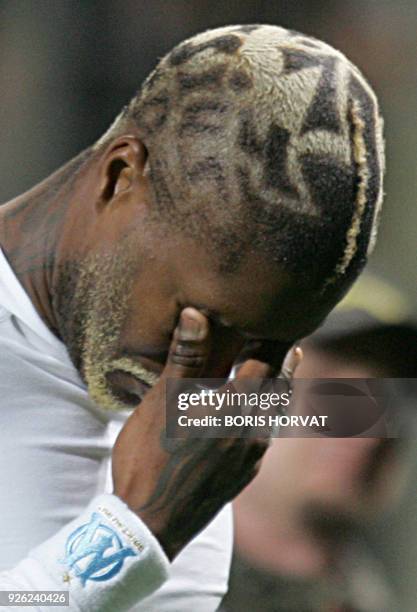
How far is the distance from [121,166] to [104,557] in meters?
0.32

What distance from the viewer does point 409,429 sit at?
1.60m

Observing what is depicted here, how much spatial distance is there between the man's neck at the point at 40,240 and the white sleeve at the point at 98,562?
0.61ft

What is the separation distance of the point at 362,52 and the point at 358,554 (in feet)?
2.27

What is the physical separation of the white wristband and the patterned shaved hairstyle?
8.7 inches

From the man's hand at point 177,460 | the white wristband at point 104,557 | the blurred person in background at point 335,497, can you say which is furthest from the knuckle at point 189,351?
the blurred person in background at point 335,497

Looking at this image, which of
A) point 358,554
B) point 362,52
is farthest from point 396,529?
point 362,52

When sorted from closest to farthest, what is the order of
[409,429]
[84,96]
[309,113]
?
[309,113] → [84,96] → [409,429]

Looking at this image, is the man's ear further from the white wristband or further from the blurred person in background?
the blurred person in background

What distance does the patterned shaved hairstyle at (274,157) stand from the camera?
92 cm

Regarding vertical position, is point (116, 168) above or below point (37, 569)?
→ above

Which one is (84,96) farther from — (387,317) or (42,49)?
(387,317)

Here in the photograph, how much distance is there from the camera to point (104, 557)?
953 mm

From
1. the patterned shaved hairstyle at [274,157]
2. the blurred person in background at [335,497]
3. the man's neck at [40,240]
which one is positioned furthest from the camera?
the blurred person in background at [335,497]

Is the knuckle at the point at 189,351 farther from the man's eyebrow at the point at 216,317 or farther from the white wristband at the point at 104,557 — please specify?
the white wristband at the point at 104,557
